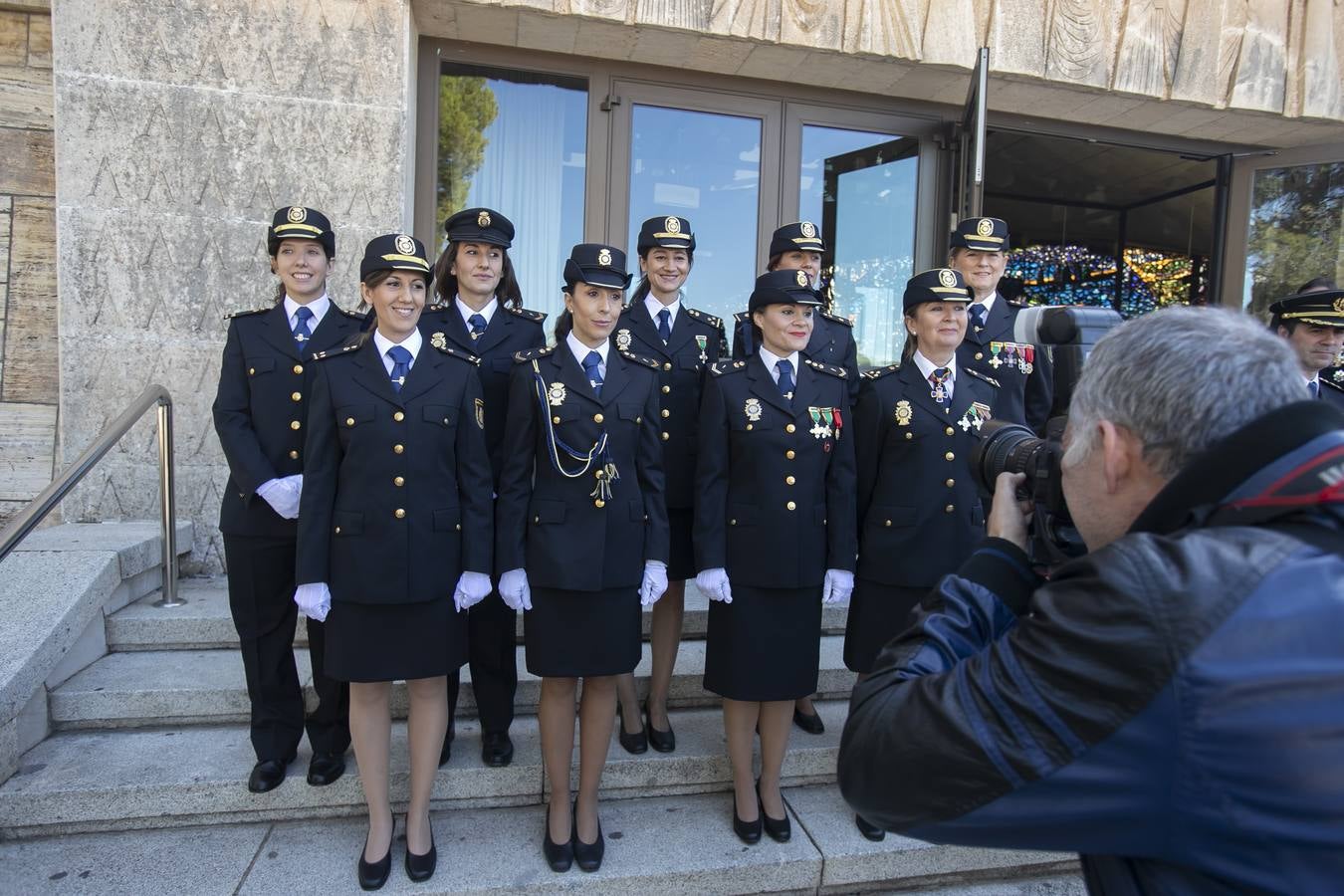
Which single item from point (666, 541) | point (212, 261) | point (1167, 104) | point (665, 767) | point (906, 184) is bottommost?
point (665, 767)

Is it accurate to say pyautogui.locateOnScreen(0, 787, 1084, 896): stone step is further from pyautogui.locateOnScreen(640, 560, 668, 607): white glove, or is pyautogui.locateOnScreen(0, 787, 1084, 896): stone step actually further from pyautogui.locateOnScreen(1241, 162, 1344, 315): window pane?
pyautogui.locateOnScreen(1241, 162, 1344, 315): window pane

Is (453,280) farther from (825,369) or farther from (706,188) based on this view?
(706,188)

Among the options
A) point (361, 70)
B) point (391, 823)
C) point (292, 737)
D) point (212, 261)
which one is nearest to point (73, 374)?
point (212, 261)

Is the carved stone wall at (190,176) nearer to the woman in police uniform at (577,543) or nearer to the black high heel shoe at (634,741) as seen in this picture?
the woman in police uniform at (577,543)

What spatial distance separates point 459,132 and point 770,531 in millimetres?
4033

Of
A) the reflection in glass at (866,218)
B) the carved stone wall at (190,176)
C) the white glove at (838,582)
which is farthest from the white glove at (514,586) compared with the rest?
the reflection in glass at (866,218)

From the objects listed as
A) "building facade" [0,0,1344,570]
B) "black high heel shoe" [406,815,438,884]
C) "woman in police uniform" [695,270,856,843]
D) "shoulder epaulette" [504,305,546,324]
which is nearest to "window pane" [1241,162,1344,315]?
"building facade" [0,0,1344,570]

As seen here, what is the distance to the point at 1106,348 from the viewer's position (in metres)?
1.05

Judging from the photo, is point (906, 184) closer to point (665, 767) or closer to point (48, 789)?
point (665, 767)

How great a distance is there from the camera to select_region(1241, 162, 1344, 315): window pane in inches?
259

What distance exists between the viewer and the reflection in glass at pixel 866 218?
6.14 meters

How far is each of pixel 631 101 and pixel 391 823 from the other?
476 centimetres

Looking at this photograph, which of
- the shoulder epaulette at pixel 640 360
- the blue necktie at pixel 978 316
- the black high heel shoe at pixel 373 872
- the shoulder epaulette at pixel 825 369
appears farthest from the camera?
the blue necktie at pixel 978 316

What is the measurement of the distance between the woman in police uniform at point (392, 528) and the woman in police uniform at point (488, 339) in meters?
0.38
